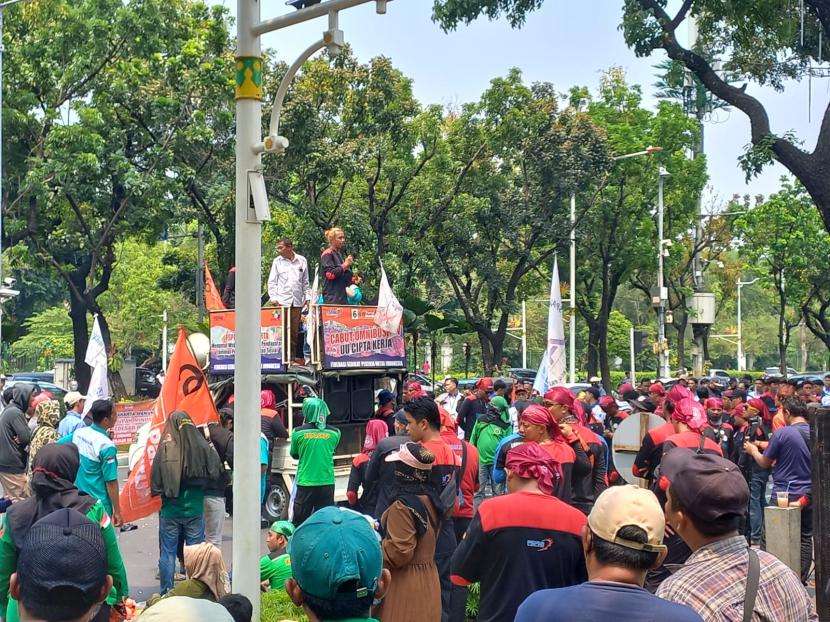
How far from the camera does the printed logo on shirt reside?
4633mm

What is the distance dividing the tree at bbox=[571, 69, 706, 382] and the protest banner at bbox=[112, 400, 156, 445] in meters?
→ 24.3

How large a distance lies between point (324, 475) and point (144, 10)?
58.7 ft

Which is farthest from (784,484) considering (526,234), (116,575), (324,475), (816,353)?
(816,353)

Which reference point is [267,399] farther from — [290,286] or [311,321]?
[290,286]

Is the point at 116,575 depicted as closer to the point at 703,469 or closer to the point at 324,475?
the point at 703,469

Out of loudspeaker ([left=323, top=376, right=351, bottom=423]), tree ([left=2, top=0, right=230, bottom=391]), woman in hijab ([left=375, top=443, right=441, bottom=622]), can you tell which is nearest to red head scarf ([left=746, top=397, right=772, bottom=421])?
loudspeaker ([left=323, top=376, right=351, bottom=423])

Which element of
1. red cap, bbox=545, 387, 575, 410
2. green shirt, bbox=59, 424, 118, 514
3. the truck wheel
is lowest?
the truck wheel

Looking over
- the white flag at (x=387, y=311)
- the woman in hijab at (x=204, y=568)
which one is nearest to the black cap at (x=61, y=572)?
the woman in hijab at (x=204, y=568)

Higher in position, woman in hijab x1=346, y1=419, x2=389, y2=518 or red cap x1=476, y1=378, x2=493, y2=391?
red cap x1=476, y1=378, x2=493, y2=391

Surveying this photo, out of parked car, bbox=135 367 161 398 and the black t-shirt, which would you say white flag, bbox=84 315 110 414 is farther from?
parked car, bbox=135 367 161 398

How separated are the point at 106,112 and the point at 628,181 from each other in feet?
57.7

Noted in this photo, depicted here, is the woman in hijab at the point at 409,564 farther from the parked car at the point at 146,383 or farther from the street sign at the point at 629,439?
the parked car at the point at 146,383

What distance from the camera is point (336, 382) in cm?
1427

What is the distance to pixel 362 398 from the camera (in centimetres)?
1464
